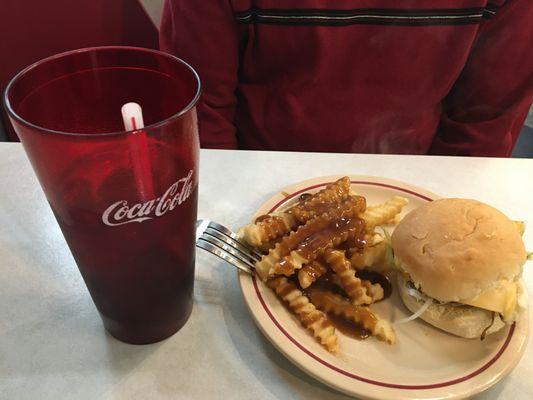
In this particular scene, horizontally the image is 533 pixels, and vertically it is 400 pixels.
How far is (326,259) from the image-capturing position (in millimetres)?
917

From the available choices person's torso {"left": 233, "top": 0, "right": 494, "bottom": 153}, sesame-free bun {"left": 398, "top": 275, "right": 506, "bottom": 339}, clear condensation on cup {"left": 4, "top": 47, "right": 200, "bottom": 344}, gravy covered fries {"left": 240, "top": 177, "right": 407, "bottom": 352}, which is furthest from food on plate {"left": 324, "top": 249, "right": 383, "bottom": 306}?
person's torso {"left": 233, "top": 0, "right": 494, "bottom": 153}

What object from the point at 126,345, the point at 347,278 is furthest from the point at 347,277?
the point at 126,345

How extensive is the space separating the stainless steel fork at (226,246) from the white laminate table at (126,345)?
0.26 feet

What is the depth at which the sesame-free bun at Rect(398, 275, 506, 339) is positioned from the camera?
87cm

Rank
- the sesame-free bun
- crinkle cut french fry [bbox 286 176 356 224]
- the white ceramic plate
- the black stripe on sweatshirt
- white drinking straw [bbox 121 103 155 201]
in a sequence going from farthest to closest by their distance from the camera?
the black stripe on sweatshirt < crinkle cut french fry [bbox 286 176 356 224] < the sesame-free bun < the white ceramic plate < white drinking straw [bbox 121 103 155 201]

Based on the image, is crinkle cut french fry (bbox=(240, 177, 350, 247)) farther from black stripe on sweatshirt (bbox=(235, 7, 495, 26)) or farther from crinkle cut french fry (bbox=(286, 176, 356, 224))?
black stripe on sweatshirt (bbox=(235, 7, 495, 26))

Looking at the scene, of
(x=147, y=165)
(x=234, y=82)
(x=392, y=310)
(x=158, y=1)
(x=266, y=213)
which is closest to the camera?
(x=147, y=165)

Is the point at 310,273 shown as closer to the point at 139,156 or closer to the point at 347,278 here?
the point at 347,278

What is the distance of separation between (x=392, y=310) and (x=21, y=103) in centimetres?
71

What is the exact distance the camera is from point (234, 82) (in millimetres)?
1583

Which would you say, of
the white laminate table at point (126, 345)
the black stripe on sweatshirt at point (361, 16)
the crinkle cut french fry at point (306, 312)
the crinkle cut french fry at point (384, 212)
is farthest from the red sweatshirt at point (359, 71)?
the crinkle cut french fry at point (306, 312)

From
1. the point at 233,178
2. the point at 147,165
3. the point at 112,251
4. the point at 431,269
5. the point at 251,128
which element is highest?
the point at 147,165

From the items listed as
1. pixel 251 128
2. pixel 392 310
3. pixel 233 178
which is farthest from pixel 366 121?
pixel 392 310

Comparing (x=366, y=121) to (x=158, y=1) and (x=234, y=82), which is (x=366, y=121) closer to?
(x=234, y=82)
